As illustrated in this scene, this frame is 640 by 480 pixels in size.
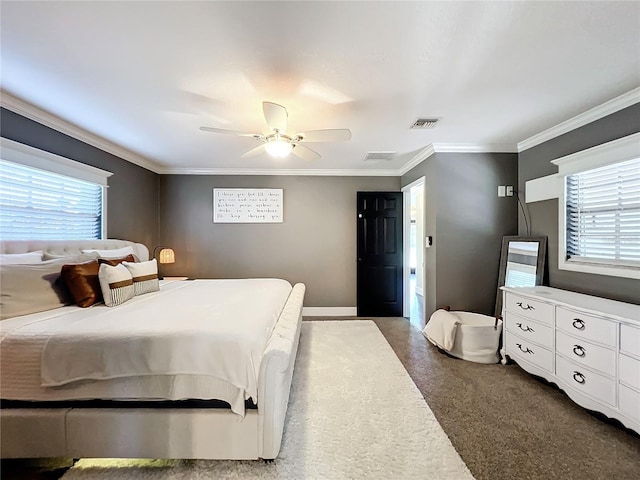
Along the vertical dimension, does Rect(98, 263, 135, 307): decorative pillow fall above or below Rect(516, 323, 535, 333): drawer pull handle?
above

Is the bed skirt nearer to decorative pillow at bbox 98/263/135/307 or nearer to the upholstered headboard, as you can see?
decorative pillow at bbox 98/263/135/307

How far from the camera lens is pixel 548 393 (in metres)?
2.44

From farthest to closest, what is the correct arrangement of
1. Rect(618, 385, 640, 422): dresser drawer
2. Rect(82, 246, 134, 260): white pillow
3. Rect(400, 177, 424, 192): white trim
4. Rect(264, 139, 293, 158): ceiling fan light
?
Rect(400, 177, 424, 192): white trim, Rect(82, 246, 134, 260): white pillow, Rect(264, 139, 293, 158): ceiling fan light, Rect(618, 385, 640, 422): dresser drawer

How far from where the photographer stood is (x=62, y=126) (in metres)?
2.87

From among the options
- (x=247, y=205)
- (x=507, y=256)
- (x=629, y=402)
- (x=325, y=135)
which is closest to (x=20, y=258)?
(x=325, y=135)

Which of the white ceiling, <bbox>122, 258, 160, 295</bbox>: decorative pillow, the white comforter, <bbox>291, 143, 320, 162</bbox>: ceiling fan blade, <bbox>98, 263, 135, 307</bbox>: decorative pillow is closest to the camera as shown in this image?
the white ceiling

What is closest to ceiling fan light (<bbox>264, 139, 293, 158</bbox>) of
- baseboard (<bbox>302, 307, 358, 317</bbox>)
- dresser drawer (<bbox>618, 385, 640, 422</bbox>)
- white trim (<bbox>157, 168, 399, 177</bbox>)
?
white trim (<bbox>157, 168, 399, 177</bbox>)

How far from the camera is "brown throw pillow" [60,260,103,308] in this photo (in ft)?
7.16

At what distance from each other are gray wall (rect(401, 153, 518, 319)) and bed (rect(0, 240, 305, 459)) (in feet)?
8.95

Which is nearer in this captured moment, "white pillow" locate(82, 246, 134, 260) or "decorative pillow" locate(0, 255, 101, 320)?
"decorative pillow" locate(0, 255, 101, 320)

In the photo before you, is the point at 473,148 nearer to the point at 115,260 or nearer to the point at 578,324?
the point at 578,324

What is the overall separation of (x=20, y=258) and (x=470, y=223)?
176 inches

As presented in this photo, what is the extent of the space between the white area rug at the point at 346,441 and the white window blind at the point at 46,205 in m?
2.06

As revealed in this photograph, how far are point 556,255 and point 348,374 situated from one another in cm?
249
